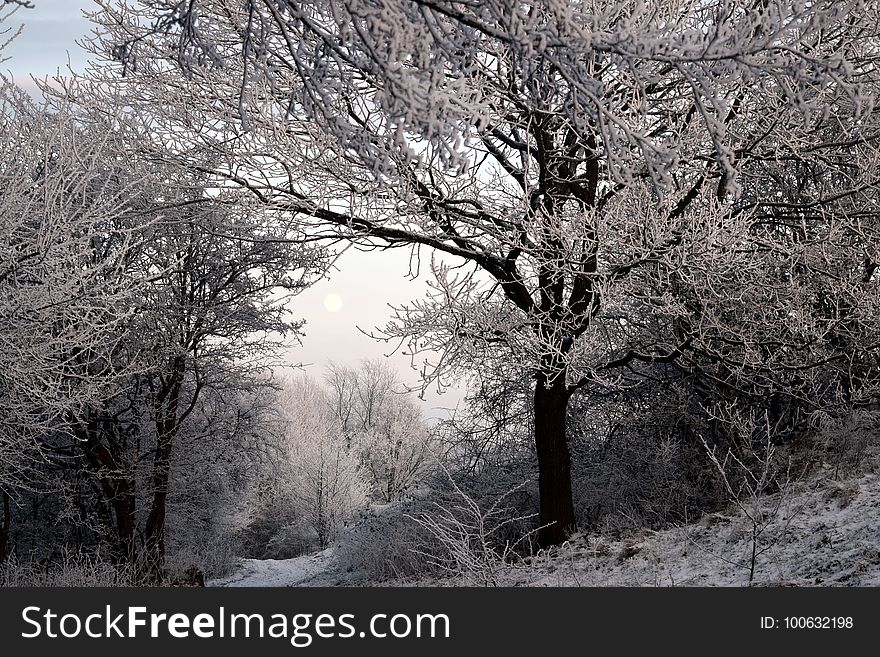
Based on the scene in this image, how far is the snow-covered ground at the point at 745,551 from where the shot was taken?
624cm

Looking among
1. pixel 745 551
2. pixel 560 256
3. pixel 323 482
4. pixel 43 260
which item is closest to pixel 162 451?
pixel 43 260

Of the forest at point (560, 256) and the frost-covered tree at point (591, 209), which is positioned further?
the frost-covered tree at point (591, 209)

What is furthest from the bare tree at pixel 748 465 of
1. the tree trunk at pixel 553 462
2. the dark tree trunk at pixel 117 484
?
the dark tree trunk at pixel 117 484

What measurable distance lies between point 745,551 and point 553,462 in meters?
2.86

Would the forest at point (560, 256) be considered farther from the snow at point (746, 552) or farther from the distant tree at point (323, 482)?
the distant tree at point (323, 482)

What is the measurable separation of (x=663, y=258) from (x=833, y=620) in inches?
141

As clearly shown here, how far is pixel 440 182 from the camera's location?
322 inches

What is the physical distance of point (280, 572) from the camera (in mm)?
21344

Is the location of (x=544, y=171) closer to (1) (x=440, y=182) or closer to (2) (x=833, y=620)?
(1) (x=440, y=182)

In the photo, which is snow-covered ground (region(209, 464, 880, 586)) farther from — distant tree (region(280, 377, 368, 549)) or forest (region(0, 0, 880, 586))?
distant tree (region(280, 377, 368, 549))

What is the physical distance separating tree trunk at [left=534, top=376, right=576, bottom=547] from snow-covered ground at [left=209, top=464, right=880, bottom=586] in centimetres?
36

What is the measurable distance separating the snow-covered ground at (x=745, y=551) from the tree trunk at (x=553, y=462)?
36 cm

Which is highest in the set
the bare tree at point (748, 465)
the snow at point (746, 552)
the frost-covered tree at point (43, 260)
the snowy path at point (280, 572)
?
the frost-covered tree at point (43, 260)

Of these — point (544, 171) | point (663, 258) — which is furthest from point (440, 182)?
point (663, 258)
